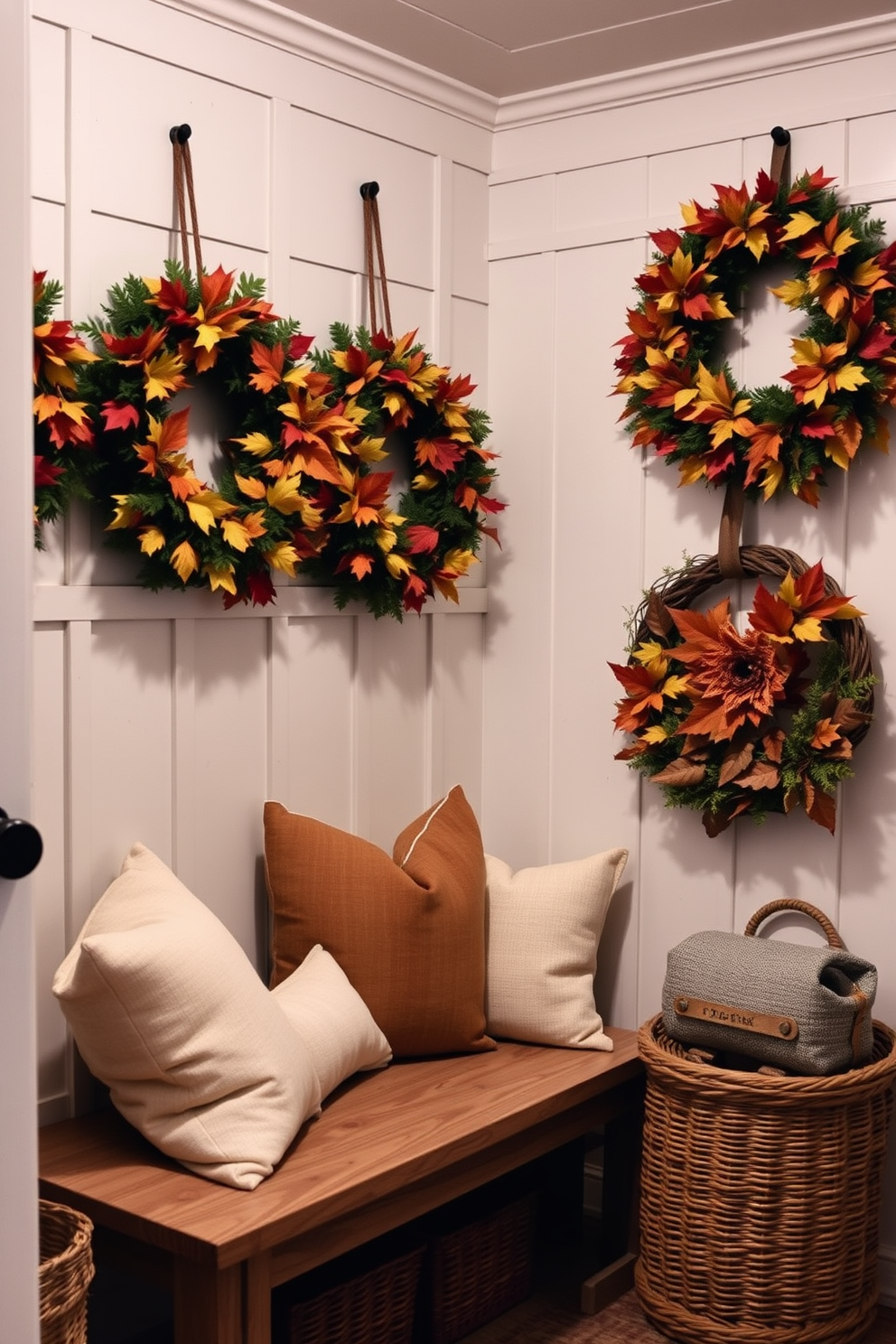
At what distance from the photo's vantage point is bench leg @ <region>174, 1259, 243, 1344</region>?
6.30 feet

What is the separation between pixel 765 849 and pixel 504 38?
164 centimetres

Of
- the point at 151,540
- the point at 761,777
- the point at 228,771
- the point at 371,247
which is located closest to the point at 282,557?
the point at 151,540

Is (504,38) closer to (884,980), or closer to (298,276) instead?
(298,276)

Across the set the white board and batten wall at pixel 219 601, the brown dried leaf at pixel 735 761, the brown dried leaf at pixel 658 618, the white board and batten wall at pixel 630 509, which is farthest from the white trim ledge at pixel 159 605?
the brown dried leaf at pixel 735 761

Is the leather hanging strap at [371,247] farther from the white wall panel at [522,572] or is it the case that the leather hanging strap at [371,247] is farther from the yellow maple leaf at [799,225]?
the yellow maple leaf at [799,225]

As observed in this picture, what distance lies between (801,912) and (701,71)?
1.65 meters

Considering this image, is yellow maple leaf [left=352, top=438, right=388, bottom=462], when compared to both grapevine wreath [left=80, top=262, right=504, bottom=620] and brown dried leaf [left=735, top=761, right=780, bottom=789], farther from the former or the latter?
brown dried leaf [left=735, top=761, right=780, bottom=789]

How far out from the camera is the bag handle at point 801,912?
2.63 meters

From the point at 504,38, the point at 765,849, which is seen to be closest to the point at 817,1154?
the point at 765,849

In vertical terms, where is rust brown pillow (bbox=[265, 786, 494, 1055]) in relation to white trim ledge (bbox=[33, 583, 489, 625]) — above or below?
below

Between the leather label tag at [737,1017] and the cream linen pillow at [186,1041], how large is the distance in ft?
2.42

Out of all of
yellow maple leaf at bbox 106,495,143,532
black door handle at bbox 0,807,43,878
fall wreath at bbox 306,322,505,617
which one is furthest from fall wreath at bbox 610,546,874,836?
black door handle at bbox 0,807,43,878

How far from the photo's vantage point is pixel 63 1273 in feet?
5.86

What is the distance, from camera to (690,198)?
2.83 m
